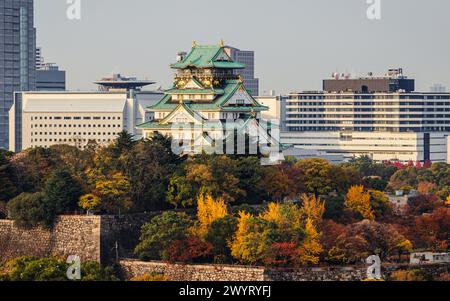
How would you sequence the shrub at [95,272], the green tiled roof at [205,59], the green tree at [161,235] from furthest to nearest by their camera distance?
1. the green tiled roof at [205,59]
2. the green tree at [161,235]
3. the shrub at [95,272]

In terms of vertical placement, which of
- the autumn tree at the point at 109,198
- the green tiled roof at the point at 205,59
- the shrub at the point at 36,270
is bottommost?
the shrub at the point at 36,270

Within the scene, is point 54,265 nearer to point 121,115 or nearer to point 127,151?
point 127,151

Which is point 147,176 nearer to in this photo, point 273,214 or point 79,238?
point 79,238

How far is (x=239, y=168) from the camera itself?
245 ft

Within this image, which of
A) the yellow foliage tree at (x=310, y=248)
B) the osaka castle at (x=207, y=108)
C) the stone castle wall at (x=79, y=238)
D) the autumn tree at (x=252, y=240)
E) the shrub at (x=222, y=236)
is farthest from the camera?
the osaka castle at (x=207, y=108)

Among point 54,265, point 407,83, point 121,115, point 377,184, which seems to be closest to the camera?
point 54,265

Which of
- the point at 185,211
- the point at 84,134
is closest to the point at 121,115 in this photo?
the point at 84,134

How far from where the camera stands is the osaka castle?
263 ft

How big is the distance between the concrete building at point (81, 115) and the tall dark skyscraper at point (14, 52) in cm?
1980

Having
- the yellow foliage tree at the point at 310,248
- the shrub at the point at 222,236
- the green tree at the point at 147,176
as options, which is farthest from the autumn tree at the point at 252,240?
the green tree at the point at 147,176

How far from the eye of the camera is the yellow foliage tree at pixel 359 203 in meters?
75.2

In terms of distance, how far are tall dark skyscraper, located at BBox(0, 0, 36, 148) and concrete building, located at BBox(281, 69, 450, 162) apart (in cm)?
2647

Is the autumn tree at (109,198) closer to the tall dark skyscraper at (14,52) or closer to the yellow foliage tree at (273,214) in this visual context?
the yellow foliage tree at (273,214)

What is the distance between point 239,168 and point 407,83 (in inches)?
3437
